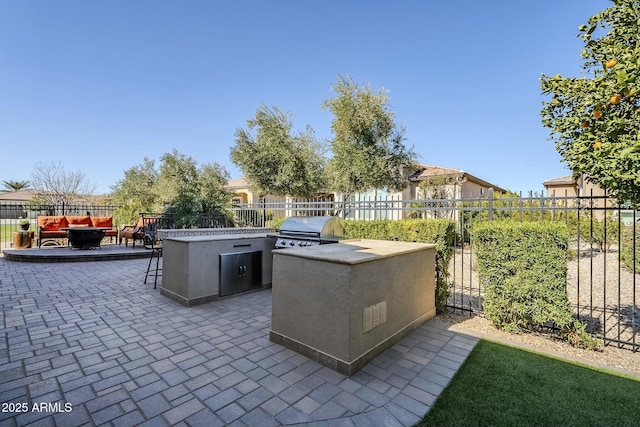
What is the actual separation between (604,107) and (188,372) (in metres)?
4.50

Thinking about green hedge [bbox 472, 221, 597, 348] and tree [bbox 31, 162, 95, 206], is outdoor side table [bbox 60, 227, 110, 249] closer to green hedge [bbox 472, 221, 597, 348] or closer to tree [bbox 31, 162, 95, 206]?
green hedge [bbox 472, 221, 597, 348]

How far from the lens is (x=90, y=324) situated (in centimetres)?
384

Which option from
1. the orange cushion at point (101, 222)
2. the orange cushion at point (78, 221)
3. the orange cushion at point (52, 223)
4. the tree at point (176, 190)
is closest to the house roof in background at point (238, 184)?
the tree at point (176, 190)

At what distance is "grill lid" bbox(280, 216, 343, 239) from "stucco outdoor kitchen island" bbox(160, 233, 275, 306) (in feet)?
1.79

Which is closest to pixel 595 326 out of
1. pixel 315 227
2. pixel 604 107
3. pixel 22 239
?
pixel 604 107

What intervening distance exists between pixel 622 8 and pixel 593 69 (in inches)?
20.6

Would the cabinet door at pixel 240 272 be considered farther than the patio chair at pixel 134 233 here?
No

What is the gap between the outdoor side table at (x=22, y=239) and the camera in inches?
384

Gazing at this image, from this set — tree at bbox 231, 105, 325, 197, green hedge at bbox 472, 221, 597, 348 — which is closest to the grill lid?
green hedge at bbox 472, 221, 597, 348

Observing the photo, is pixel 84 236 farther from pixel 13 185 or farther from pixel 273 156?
pixel 13 185

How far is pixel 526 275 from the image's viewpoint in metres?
3.65

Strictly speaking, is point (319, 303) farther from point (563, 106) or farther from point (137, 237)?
point (137, 237)

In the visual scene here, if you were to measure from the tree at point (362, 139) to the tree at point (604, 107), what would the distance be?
10086 mm

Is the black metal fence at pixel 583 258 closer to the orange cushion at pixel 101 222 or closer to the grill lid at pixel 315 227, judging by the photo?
the grill lid at pixel 315 227
